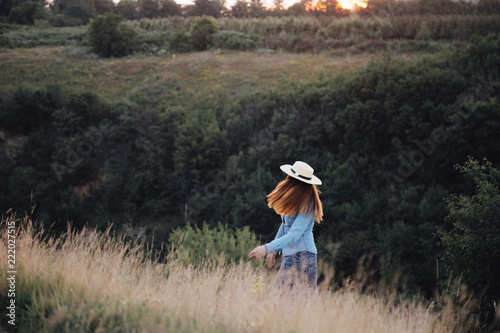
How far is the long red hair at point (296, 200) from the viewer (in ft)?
11.2

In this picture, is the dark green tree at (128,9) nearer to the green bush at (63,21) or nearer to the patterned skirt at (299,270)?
the green bush at (63,21)

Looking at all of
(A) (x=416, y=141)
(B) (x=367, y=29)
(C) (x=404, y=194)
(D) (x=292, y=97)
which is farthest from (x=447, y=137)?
(B) (x=367, y=29)

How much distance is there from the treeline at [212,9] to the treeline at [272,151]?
667 inches

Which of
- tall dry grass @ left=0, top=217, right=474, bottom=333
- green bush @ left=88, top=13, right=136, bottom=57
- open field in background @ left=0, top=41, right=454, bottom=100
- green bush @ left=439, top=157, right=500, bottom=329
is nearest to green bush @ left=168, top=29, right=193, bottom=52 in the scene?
open field in background @ left=0, top=41, right=454, bottom=100

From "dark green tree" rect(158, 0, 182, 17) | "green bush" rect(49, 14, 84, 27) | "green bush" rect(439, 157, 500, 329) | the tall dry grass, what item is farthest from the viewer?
"dark green tree" rect(158, 0, 182, 17)

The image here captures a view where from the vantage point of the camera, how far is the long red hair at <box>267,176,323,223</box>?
3416mm

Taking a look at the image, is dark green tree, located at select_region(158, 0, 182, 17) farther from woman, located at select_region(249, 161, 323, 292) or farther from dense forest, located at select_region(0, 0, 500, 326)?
woman, located at select_region(249, 161, 323, 292)

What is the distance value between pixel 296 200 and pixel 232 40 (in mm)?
30661

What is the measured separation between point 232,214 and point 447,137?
8616 millimetres

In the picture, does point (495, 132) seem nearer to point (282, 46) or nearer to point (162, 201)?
point (162, 201)

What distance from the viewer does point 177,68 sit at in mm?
27000

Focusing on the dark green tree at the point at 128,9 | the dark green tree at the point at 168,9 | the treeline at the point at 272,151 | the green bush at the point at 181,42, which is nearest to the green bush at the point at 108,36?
the green bush at the point at 181,42

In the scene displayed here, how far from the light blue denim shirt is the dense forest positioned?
7.02 metres

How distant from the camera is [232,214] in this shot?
1493 cm
